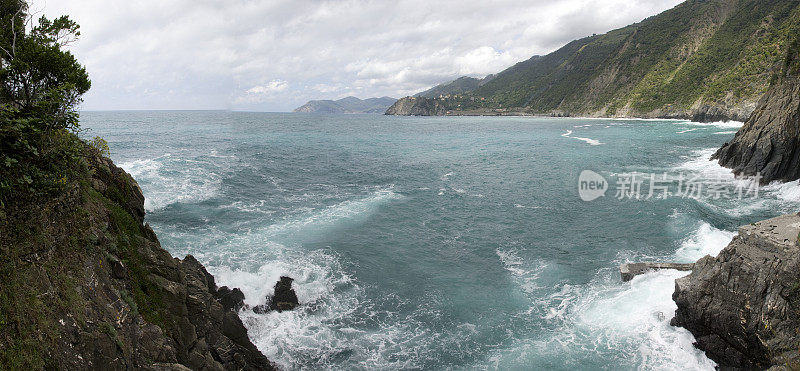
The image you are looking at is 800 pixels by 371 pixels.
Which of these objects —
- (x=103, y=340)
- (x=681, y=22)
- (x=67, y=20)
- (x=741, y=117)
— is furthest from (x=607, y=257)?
(x=681, y=22)

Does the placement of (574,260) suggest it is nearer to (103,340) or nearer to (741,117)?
(103,340)

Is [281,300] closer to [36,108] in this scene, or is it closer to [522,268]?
[36,108]

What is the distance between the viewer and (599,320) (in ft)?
57.2

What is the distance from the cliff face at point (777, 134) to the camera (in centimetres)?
3422

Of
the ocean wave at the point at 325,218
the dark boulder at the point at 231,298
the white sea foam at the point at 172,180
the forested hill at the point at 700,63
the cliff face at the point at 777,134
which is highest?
the forested hill at the point at 700,63

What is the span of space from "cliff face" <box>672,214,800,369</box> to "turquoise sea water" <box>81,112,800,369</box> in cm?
116

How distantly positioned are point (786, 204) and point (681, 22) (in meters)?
191

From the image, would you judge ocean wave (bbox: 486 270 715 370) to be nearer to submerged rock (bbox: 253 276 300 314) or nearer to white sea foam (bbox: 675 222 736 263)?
white sea foam (bbox: 675 222 736 263)

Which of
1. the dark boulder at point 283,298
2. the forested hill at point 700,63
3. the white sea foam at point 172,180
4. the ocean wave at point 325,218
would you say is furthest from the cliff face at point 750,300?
the forested hill at point 700,63

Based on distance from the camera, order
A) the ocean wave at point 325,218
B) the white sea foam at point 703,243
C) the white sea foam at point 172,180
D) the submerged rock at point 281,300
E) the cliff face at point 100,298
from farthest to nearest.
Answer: the white sea foam at point 172,180, the ocean wave at point 325,218, the white sea foam at point 703,243, the submerged rock at point 281,300, the cliff face at point 100,298

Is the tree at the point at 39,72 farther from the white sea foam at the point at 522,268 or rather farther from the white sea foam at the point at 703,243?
the white sea foam at the point at 703,243

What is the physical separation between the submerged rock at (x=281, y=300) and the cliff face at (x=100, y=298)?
11.5ft

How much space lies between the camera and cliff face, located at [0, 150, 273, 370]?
7.55 m

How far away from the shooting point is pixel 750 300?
46.4 ft
